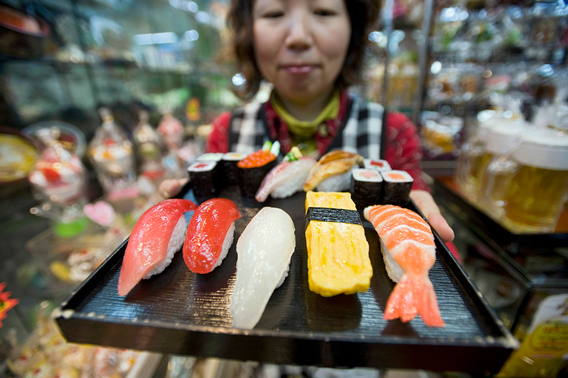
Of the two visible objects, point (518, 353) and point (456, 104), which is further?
point (456, 104)

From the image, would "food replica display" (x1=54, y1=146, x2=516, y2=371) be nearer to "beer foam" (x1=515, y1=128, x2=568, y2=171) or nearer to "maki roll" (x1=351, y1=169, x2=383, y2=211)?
"maki roll" (x1=351, y1=169, x2=383, y2=211)

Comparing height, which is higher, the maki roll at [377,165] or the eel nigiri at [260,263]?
the maki roll at [377,165]

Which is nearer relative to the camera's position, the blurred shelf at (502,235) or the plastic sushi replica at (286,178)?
the plastic sushi replica at (286,178)

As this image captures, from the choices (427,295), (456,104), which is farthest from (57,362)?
(456,104)

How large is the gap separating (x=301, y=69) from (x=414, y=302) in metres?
1.24

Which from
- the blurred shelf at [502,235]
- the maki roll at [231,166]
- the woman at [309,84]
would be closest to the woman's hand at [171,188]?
the woman at [309,84]

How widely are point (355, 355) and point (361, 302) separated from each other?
133 millimetres

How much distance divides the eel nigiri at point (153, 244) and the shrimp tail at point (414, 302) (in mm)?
678

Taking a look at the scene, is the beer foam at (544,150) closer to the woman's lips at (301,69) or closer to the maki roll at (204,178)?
the woman's lips at (301,69)

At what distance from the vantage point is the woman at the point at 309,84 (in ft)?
4.16

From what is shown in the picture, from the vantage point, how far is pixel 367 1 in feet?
4.88

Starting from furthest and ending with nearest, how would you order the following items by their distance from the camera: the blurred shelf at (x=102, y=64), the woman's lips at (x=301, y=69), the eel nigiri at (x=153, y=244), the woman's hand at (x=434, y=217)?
the blurred shelf at (x=102, y=64) → the woman's lips at (x=301, y=69) → the woman's hand at (x=434, y=217) → the eel nigiri at (x=153, y=244)

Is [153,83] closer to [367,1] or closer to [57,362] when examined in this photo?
[367,1]

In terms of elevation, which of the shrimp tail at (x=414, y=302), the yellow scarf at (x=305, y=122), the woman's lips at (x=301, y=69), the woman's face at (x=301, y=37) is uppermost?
the woman's face at (x=301, y=37)
